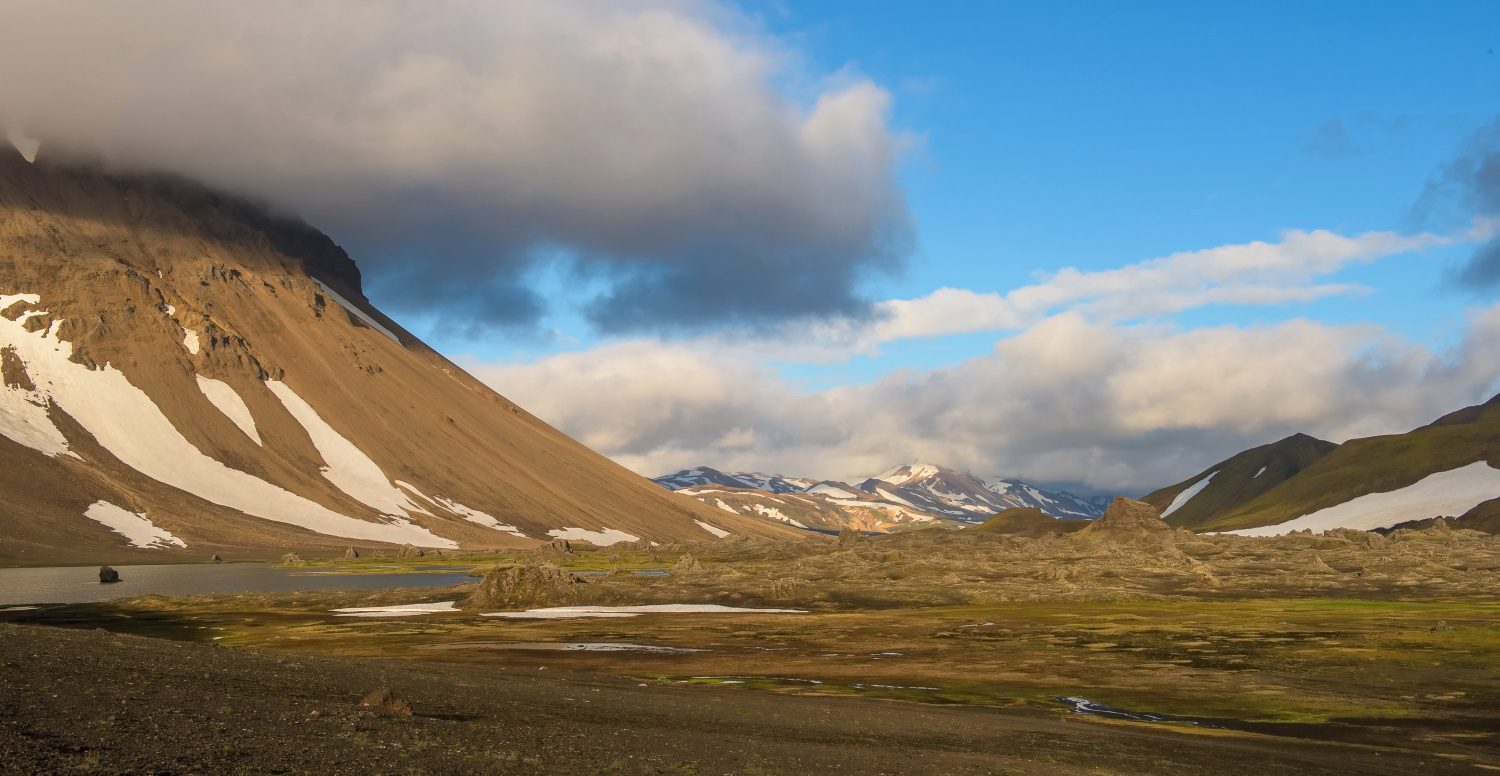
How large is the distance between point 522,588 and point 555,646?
39835 mm

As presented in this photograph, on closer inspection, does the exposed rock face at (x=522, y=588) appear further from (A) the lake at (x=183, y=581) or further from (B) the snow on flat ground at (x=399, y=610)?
(A) the lake at (x=183, y=581)

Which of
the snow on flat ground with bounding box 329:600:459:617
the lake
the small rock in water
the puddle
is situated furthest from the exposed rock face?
the small rock in water

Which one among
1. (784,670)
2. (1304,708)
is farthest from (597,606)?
(1304,708)

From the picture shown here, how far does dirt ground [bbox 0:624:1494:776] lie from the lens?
22094 mm

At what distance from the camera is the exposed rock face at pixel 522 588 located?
4006 inches

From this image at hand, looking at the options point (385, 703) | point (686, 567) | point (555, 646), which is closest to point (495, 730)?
point (385, 703)

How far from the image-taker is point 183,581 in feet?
458

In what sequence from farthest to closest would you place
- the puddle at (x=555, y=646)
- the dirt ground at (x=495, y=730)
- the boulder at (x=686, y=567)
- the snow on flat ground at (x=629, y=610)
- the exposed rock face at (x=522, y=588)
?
the boulder at (x=686, y=567) < the exposed rock face at (x=522, y=588) < the snow on flat ground at (x=629, y=610) < the puddle at (x=555, y=646) < the dirt ground at (x=495, y=730)

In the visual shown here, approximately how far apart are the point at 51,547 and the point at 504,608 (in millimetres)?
129212

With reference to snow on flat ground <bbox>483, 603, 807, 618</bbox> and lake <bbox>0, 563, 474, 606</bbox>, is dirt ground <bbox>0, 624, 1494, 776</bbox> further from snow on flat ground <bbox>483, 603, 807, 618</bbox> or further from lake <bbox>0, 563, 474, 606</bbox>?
lake <bbox>0, 563, 474, 606</bbox>

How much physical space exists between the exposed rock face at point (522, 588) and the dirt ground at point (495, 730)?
5835cm

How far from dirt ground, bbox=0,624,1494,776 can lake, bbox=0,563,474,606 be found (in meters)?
82.1

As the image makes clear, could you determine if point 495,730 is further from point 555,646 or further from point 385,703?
point 555,646

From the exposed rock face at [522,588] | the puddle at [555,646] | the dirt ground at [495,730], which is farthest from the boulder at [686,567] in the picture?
the dirt ground at [495,730]
